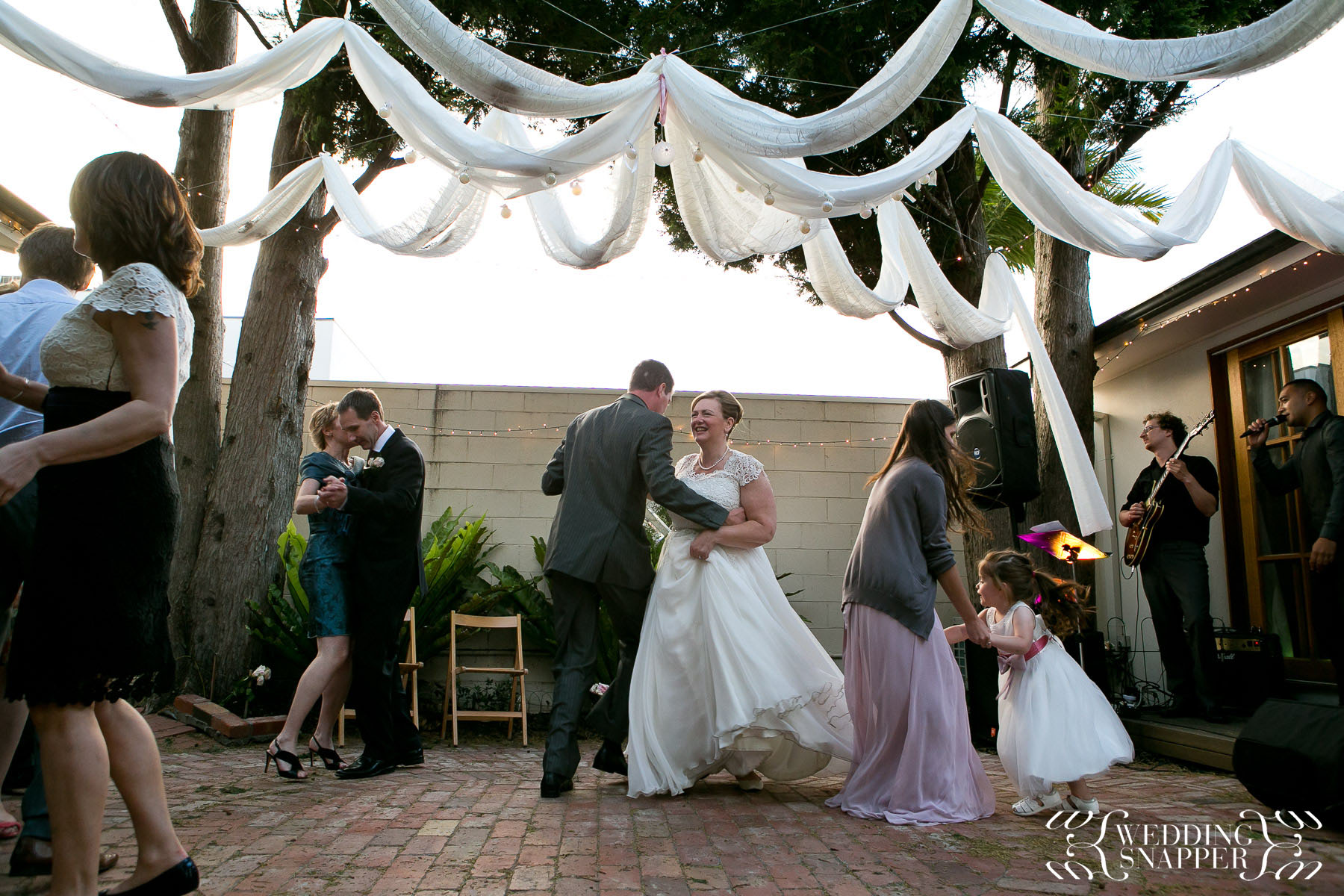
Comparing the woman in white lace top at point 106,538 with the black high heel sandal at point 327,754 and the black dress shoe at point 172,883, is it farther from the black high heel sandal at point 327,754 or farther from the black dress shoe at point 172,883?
the black high heel sandal at point 327,754

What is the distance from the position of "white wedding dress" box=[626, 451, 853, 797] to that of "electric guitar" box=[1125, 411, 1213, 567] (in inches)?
107

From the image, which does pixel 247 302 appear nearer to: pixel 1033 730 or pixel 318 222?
pixel 318 222

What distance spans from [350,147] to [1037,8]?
446cm

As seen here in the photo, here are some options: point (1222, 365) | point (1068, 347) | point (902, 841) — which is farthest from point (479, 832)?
point (1222, 365)

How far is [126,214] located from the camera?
2.01m

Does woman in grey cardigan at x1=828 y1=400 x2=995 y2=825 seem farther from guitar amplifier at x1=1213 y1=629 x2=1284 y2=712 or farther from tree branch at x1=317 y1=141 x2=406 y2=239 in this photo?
tree branch at x1=317 y1=141 x2=406 y2=239

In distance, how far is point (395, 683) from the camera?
167 inches

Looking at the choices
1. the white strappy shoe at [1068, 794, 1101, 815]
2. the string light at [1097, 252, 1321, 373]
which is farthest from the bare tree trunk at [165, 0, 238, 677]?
the string light at [1097, 252, 1321, 373]

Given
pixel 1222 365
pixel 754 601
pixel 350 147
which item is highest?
pixel 350 147

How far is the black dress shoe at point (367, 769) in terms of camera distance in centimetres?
391

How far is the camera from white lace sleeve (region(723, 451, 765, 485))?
395cm

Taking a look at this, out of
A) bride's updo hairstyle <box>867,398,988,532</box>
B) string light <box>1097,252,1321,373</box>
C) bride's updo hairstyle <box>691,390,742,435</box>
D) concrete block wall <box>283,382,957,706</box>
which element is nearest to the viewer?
bride's updo hairstyle <box>867,398,988,532</box>

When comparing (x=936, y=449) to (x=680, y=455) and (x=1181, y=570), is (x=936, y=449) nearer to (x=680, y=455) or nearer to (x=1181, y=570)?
(x=1181, y=570)

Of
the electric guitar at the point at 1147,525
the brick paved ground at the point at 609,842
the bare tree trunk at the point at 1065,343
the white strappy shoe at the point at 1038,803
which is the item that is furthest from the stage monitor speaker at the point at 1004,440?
the white strappy shoe at the point at 1038,803
